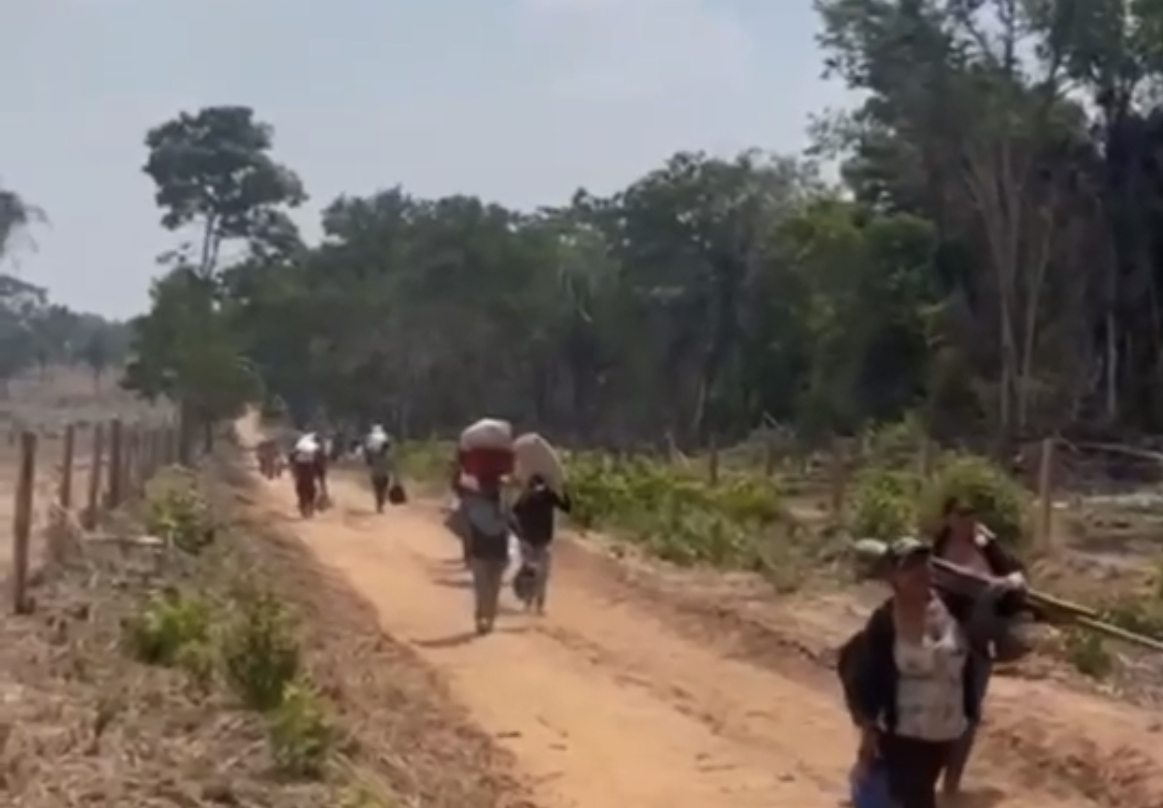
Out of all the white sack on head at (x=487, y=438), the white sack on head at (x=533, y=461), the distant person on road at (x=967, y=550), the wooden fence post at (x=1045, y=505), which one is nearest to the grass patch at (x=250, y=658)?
the distant person on road at (x=967, y=550)

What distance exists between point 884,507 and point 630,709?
10.6 metres

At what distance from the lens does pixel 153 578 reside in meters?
15.8

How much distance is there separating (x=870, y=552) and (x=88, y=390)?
319 ft

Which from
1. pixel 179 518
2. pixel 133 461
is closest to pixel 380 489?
pixel 133 461

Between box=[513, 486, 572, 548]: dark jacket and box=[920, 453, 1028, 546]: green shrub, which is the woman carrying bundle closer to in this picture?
box=[513, 486, 572, 548]: dark jacket

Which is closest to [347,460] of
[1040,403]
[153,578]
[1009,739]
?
[1040,403]

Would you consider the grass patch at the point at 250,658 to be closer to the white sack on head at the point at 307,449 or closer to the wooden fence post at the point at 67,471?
the wooden fence post at the point at 67,471

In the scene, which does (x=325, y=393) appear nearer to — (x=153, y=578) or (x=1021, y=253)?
(x=1021, y=253)

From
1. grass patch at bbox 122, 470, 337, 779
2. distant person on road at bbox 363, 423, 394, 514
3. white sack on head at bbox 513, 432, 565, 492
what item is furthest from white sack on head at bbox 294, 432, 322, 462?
grass patch at bbox 122, 470, 337, 779

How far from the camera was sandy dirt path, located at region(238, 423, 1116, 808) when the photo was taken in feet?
38.0

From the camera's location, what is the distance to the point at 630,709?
1411 cm

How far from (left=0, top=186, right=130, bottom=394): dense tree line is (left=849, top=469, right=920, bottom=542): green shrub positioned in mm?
75002

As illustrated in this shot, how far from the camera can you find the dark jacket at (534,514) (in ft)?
60.6

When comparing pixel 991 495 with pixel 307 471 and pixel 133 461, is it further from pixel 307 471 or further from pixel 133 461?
pixel 307 471
